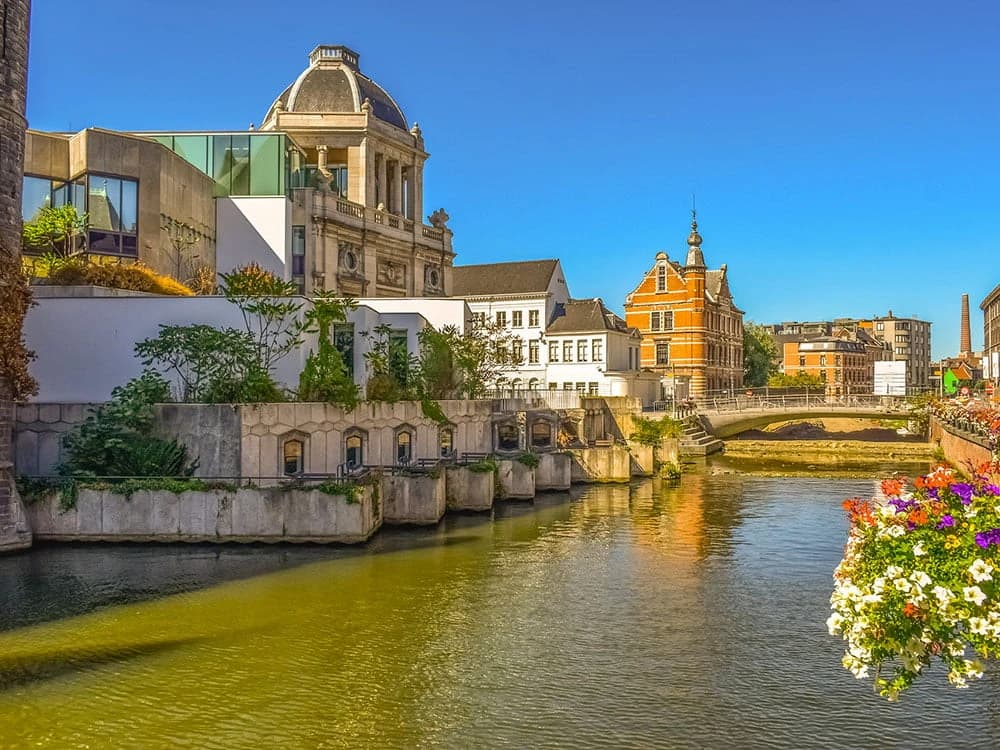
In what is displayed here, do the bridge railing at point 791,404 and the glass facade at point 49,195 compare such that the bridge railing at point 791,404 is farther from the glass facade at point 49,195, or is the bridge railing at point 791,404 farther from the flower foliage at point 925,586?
the flower foliage at point 925,586

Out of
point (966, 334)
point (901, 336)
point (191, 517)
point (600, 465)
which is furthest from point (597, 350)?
point (901, 336)

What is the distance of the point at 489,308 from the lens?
254 feet

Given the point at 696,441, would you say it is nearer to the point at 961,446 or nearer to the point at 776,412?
the point at 776,412

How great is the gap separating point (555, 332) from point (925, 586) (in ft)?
219

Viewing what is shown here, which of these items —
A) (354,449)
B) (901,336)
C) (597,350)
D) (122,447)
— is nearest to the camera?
(122,447)

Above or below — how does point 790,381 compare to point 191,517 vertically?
above

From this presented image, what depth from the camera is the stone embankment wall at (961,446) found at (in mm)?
34531

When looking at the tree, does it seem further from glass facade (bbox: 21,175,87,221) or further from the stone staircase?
glass facade (bbox: 21,175,87,221)

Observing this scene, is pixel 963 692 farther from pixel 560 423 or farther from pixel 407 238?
pixel 407 238

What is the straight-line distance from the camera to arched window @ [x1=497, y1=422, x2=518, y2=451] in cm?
4544

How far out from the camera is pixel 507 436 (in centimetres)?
4569

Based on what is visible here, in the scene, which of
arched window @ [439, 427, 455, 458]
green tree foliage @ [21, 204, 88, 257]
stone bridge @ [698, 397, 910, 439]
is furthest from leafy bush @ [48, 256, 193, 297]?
stone bridge @ [698, 397, 910, 439]

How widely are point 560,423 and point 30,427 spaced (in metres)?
28.5

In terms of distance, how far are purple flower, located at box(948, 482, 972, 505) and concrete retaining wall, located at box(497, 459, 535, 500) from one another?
29.6 m
